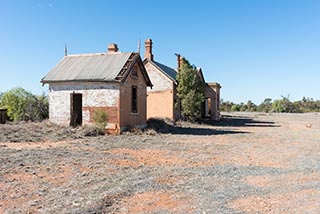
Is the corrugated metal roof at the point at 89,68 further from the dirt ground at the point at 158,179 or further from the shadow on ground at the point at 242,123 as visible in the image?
the shadow on ground at the point at 242,123

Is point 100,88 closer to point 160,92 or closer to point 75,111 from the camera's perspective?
point 75,111

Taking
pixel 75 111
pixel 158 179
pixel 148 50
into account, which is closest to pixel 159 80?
pixel 148 50

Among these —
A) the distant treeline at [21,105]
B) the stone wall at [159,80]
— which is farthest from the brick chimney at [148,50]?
the distant treeline at [21,105]

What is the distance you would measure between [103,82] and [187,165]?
933cm

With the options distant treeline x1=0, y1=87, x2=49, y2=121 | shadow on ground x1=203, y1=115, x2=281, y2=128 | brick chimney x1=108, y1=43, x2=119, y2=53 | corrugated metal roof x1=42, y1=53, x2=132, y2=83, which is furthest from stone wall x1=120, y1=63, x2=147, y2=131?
shadow on ground x1=203, y1=115, x2=281, y2=128

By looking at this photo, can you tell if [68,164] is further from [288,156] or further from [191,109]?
[191,109]

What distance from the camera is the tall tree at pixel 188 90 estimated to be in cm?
2447

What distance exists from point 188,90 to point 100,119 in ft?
33.4

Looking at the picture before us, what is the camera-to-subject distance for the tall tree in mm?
24469

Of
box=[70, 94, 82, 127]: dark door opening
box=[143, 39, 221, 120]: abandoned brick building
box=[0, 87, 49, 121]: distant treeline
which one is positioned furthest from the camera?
box=[143, 39, 221, 120]: abandoned brick building

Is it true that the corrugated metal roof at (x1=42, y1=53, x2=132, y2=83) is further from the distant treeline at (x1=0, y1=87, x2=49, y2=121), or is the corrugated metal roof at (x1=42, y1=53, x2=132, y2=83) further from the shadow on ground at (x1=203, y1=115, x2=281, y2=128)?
the shadow on ground at (x1=203, y1=115, x2=281, y2=128)

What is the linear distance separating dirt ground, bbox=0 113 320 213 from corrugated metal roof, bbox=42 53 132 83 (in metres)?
5.89

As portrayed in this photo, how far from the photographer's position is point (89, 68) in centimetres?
1803

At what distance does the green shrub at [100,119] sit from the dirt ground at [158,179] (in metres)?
4.05
